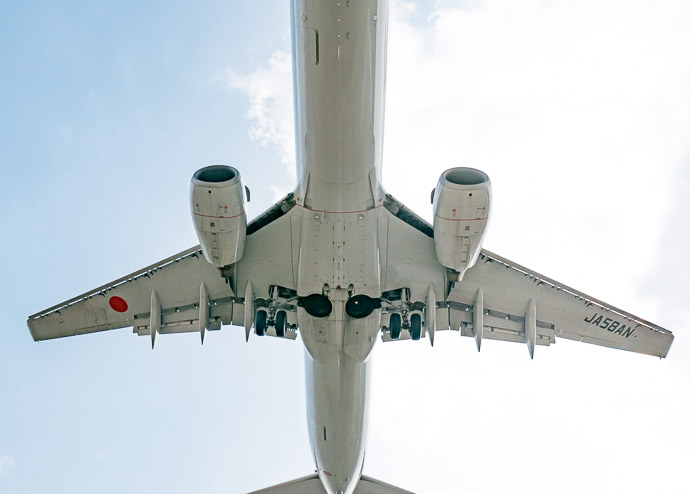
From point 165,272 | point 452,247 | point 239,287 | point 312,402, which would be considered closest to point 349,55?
point 452,247

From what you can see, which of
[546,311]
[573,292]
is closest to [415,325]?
[546,311]

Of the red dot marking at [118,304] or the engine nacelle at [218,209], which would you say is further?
the red dot marking at [118,304]

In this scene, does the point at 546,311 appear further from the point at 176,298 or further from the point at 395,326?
the point at 176,298

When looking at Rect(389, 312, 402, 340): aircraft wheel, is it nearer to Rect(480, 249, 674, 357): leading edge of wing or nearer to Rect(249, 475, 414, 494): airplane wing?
Rect(480, 249, 674, 357): leading edge of wing

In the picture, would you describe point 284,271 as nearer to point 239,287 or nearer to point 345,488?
point 239,287

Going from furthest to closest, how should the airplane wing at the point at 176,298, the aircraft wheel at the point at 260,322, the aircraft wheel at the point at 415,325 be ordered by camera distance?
the aircraft wheel at the point at 415,325 → the aircraft wheel at the point at 260,322 → the airplane wing at the point at 176,298

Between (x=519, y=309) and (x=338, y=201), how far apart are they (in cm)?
674

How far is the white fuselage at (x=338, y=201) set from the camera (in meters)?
11.3

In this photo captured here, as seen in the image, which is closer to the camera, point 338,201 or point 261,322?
point 338,201

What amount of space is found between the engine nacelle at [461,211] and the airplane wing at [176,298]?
438 cm

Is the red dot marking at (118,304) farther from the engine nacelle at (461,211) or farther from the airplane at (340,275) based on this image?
the engine nacelle at (461,211)

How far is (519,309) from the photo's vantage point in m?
16.9

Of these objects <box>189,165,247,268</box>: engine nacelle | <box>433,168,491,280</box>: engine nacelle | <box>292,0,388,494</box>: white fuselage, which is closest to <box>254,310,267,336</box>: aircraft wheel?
<box>292,0,388,494</box>: white fuselage

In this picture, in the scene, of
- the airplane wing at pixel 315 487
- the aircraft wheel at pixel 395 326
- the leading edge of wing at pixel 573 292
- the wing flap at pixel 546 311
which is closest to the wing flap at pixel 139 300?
the aircraft wheel at pixel 395 326
